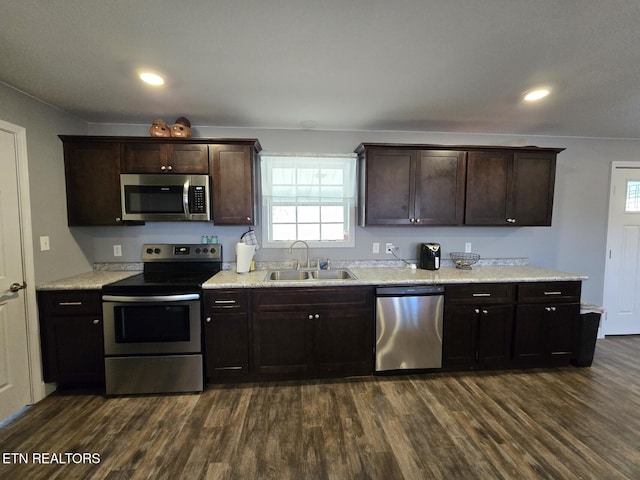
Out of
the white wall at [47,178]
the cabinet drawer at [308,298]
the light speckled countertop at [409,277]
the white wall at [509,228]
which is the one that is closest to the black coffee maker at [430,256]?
the light speckled countertop at [409,277]

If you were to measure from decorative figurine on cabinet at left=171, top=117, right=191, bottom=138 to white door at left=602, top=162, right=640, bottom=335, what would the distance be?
4.93 meters

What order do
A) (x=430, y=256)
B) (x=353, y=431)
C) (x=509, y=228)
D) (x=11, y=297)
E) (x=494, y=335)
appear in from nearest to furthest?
(x=353, y=431) → (x=11, y=297) → (x=494, y=335) → (x=430, y=256) → (x=509, y=228)

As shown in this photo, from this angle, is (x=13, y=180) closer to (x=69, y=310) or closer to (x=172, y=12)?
(x=69, y=310)

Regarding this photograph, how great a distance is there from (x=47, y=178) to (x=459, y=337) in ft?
13.2

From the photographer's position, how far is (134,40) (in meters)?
1.58

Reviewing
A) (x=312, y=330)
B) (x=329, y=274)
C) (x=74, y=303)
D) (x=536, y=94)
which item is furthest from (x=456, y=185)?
(x=74, y=303)

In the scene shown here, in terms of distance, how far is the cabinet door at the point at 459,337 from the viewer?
2613 mm

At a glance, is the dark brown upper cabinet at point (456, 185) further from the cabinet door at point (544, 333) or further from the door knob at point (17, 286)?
the door knob at point (17, 286)

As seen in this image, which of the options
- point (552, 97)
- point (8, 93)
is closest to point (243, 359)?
point (8, 93)

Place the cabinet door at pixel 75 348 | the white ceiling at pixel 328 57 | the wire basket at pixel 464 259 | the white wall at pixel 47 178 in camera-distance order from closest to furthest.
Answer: the white ceiling at pixel 328 57 < the white wall at pixel 47 178 < the cabinet door at pixel 75 348 < the wire basket at pixel 464 259

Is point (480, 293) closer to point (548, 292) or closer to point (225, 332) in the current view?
point (548, 292)

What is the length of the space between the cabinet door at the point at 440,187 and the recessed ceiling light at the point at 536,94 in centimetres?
69

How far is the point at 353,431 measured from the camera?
1.95 meters

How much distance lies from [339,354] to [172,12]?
266cm
